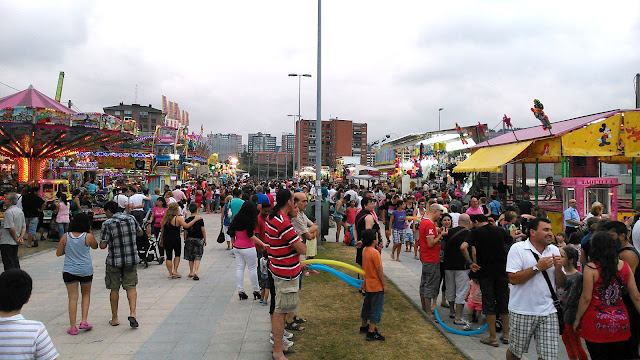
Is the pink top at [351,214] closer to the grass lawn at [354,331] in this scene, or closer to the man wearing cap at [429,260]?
the grass lawn at [354,331]

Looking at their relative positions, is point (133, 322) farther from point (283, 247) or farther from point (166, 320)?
point (283, 247)

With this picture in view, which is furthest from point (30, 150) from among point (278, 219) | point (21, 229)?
point (278, 219)

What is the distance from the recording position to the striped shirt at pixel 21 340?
2400mm

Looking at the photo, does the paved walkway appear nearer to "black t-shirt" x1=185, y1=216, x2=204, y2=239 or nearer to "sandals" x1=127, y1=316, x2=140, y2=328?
"sandals" x1=127, y1=316, x2=140, y2=328

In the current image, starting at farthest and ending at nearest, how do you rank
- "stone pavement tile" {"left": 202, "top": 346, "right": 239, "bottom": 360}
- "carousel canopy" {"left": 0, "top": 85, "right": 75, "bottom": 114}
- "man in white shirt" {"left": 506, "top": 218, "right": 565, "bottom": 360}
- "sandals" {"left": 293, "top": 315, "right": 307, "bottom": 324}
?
1. "carousel canopy" {"left": 0, "top": 85, "right": 75, "bottom": 114}
2. "sandals" {"left": 293, "top": 315, "right": 307, "bottom": 324}
3. "stone pavement tile" {"left": 202, "top": 346, "right": 239, "bottom": 360}
4. "man in white shirt" {"left": 506, "top": 218, "right": 565, "bottom": 360}

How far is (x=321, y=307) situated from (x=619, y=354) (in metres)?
4.25

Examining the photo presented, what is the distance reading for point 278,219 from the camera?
15.9 feet

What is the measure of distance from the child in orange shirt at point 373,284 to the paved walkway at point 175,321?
3.53 ft

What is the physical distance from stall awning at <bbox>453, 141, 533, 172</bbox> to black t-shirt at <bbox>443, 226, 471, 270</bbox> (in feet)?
25.8

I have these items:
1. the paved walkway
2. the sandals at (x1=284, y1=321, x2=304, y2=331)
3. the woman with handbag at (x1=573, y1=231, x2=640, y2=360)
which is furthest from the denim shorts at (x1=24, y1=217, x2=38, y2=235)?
the woman with handbag at (x1=573, y1=231, x2=640, y2=360)

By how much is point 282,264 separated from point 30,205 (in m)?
10.5

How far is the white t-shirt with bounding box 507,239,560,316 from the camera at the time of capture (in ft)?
13.0

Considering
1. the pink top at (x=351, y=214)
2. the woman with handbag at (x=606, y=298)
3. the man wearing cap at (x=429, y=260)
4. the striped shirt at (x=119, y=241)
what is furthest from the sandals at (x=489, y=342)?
the pink top at (x=351, y=214)

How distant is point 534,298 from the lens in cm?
396
